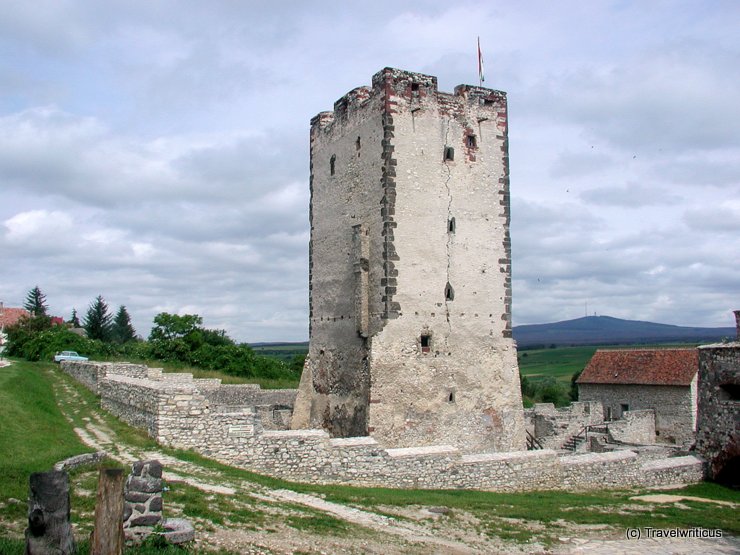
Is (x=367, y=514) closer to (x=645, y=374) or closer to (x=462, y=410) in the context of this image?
(x=462, y=410)

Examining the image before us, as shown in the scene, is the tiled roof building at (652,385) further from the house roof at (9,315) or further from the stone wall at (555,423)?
the house roof at (9,315)

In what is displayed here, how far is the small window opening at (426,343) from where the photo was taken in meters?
20.5

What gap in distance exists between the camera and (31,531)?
7250mm

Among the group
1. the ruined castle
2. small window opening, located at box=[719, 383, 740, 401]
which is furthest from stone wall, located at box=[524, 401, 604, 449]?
the ruined castle

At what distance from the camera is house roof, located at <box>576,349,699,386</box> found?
38.6 m

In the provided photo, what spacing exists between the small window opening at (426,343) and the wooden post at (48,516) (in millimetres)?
13891

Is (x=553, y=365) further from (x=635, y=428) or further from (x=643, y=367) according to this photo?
(x=635, y=428)

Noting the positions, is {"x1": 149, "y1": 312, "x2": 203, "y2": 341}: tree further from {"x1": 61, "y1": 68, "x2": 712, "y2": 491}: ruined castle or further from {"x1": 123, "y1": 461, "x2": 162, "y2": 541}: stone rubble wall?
{"x1": 123, "y1": 461, "x2": 162, "y2": 541}: stone rubble wall

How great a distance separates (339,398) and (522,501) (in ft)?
24.6

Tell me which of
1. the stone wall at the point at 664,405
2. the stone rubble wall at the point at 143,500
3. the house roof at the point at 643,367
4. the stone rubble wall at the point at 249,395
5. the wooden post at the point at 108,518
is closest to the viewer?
the wooden post at the point at 108,518

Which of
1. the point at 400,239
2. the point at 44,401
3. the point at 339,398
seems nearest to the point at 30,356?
the point at 44,401

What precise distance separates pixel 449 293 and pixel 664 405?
2355cm

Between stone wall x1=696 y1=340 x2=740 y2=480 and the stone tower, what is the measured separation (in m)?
6.00

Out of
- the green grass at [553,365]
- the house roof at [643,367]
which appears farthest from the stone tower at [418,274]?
the green grass at [553,365]
